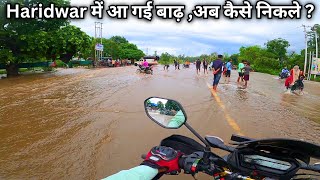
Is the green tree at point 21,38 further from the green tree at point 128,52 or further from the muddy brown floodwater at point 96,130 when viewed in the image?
the green tree at point 128,52

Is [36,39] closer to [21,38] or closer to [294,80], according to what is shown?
[21,38]

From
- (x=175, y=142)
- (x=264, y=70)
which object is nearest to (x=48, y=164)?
(x=175, y=142)

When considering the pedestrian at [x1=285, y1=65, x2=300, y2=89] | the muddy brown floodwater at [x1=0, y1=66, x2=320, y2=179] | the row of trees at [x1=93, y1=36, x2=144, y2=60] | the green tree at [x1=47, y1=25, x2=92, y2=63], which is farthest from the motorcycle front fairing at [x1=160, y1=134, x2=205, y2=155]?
the row of trees at [x1=93, y1=36, x2=144, y2=60]

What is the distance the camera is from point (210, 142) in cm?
197

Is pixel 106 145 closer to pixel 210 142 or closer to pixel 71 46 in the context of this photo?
pixel 210 142

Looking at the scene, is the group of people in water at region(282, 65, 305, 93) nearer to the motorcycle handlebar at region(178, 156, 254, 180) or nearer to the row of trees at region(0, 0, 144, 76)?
the row of trees at region(0, 0, 144, 76)

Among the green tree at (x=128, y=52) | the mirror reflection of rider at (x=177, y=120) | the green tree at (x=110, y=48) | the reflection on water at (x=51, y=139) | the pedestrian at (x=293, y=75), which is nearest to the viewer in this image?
the mirror reflection of rider at (x=177, y=120)

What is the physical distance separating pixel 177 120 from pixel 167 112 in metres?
0.09

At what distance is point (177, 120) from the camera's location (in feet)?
6.54

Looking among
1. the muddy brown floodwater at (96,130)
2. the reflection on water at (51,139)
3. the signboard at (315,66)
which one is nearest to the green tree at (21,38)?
the muddy brown floodwater at (96,130)

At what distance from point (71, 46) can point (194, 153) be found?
89.3ft

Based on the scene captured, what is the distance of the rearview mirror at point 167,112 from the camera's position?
1.98m

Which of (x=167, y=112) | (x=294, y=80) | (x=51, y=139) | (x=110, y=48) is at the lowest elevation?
(x=51, y=139)

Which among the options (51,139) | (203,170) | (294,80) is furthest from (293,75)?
(203,170)
